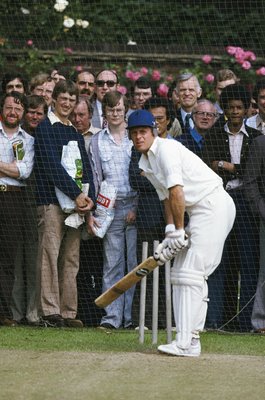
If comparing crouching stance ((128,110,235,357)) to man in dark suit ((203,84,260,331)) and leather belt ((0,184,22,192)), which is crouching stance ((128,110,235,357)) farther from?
leather belt ((0,184,22,192))

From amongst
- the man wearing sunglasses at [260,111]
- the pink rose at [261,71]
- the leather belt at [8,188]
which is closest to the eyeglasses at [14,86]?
the leather belt at [8,188]

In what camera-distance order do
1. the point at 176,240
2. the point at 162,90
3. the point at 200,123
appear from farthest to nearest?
the point at 162,90, the point at 200,123, the point at 176,240

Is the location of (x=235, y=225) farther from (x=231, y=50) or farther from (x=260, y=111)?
(x=231, y=50)

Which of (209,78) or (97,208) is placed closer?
(97,208)

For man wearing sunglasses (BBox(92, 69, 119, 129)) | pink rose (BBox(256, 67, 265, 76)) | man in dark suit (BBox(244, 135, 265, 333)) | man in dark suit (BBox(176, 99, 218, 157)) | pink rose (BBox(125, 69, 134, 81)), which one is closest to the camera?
man in dark suit (BBox(244, 135, 265, 333))

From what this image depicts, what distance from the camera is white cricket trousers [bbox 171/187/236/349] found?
378 inches

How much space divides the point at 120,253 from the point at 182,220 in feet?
9.16

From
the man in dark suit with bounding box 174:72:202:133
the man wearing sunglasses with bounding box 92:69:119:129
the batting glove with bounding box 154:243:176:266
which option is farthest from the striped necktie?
the batting glove with bounding box 154:243:176:266

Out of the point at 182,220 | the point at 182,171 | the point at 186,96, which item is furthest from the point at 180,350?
the point at 186,96

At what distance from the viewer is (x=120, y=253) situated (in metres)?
12.2

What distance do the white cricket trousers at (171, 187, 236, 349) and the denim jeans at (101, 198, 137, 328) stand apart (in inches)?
94.2

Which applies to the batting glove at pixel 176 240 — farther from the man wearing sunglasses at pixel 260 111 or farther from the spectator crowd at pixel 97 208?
the man wearing sunglasses at pixel 260 111

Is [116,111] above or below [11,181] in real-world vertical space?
above

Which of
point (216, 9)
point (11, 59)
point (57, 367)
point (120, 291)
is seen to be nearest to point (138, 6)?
point (216, 9)
